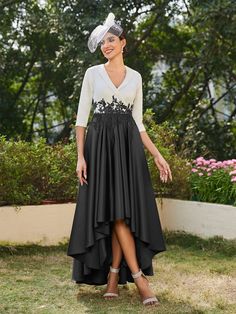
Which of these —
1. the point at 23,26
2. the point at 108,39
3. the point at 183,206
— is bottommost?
the point at 183,206

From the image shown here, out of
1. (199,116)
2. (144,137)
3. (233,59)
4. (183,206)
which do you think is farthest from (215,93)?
(144,137)

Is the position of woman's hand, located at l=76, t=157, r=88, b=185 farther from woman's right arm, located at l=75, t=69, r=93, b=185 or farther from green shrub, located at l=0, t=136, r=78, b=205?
green shrub, located at l=0, t=136, r=78, b=205

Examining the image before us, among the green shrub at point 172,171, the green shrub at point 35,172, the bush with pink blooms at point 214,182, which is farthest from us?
the green shrub at point 172,171

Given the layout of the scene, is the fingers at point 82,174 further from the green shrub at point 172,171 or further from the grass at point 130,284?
the green shrub at point 172,171

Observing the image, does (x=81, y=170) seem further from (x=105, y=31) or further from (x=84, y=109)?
(x=105, y=31)

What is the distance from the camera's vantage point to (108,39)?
4031mm

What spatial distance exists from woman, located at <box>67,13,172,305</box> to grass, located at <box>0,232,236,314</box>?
0.17 m

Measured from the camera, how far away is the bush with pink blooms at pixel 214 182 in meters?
6.07

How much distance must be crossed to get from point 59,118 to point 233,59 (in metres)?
3.82

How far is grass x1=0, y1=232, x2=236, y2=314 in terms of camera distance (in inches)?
152

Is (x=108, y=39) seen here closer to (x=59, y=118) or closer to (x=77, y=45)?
(x=77, y=45)

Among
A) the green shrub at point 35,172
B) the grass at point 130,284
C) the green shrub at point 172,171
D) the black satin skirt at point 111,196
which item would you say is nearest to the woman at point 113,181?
the black satin skirt at point 111,196

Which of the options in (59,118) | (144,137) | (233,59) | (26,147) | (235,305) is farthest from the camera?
(59,118)

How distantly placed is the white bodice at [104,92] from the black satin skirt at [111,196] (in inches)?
2.5
